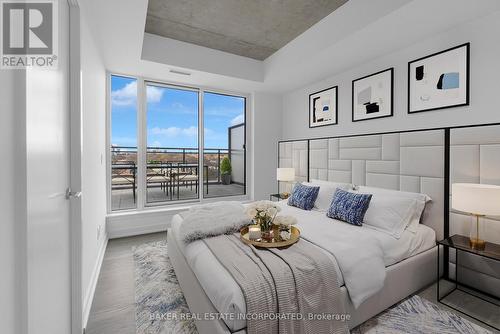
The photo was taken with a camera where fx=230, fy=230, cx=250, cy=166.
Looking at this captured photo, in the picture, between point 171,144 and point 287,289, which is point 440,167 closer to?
point 287,289

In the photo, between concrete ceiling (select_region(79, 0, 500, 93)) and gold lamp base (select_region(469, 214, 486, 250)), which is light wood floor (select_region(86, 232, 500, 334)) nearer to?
gold lamp base (select_region(469, 214, 486, 250))

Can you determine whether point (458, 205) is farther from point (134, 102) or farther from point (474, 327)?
point (134, 102)

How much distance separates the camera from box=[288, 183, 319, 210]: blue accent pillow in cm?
301

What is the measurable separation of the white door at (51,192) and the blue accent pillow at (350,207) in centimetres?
237

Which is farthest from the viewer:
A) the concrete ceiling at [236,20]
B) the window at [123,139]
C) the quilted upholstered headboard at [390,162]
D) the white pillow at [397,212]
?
the window at [123,139]

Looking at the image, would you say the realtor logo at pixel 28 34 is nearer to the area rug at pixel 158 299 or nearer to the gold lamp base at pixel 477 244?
the area rug at pixel 158 299

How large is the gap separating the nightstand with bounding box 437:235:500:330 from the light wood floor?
3cm

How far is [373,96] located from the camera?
9.89 ft

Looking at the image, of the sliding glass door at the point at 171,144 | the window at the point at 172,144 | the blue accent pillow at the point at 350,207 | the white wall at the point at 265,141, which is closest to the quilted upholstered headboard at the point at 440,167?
the blue accent pillow at the point at 350,207

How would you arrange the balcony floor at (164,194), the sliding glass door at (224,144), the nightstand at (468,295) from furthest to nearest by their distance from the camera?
1. the sliding glass door at (224,144)
2. the balcony floor at (164,194)
3. the nightstand at (468,295)

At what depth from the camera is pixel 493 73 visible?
203cm

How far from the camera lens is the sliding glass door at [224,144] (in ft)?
14.7

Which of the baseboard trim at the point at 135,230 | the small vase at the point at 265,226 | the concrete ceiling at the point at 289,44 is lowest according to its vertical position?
the baseboard trim at the point at 135,230

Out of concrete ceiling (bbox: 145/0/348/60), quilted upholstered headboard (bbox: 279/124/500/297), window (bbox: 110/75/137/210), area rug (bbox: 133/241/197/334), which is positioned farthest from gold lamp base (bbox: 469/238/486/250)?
window (bbox: 110/75/137/210)
